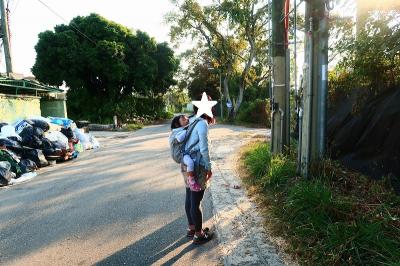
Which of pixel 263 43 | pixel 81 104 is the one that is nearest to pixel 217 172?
pixel 263 43

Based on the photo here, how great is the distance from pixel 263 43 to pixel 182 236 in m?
22.9

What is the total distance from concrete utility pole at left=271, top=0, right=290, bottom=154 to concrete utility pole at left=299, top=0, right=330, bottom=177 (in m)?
1.74

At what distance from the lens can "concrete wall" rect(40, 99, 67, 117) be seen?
17.6m

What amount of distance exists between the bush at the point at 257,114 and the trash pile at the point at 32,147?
46.0ft

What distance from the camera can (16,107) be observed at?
12.8 metres

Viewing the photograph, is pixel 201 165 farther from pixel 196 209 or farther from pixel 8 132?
pixel 8 132

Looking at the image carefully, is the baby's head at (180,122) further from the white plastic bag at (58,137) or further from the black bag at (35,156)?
the white plastic bag at (58,137)

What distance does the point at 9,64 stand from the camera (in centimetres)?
1512

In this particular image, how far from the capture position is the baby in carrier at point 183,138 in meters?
3.93

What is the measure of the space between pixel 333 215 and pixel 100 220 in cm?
315

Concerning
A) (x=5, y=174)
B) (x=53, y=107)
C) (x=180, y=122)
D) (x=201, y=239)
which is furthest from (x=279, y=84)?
(x=53, y=107)

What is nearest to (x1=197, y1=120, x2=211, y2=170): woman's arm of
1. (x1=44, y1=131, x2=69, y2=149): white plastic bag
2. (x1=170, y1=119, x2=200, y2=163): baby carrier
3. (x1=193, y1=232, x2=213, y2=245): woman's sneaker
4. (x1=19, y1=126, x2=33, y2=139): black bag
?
(x1=170, y1=119, x2=200, y2=163): baby carrier

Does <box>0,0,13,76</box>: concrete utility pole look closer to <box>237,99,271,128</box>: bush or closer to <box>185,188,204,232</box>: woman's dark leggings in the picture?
<box>185,188,204,232</box>: woman's dark leggings

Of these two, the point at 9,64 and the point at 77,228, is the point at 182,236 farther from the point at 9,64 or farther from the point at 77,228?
the point at 9,64
